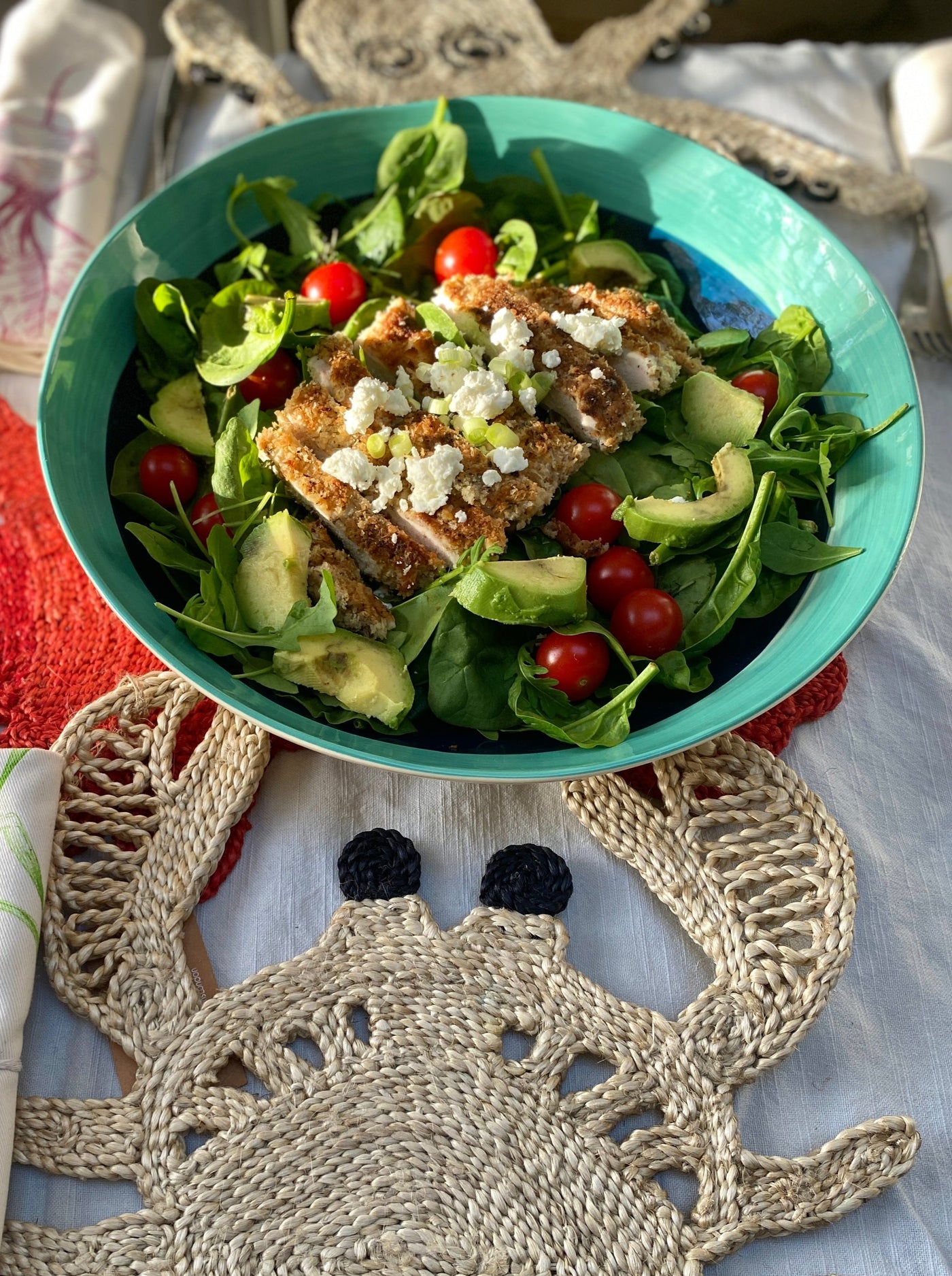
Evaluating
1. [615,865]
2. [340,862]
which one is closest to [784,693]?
[615,865]

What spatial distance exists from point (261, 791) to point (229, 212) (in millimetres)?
1521

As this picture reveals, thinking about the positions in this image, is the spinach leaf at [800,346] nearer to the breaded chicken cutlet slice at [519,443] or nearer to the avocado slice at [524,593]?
the breaded chicken cutlet slice at [519,443]

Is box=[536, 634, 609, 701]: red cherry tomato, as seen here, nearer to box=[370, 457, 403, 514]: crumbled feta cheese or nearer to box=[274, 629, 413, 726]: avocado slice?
box=[274, 629, 413, 726]: avocado slice

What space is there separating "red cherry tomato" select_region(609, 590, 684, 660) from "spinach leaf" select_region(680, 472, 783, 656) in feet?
0.16

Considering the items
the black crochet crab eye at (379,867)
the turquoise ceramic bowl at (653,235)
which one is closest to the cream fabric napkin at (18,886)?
the turquoise ceramic bowl at (653,235)

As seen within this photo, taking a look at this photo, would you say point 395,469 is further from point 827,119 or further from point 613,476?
point 827,119

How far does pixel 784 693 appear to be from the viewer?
204 centimetres

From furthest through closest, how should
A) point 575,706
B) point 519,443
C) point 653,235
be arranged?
point 653,235 < point 519,443 < point 575,706

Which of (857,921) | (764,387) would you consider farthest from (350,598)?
(857,921)

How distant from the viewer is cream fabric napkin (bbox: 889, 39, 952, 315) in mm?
3127

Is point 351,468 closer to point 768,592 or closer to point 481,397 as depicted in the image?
point 481,397

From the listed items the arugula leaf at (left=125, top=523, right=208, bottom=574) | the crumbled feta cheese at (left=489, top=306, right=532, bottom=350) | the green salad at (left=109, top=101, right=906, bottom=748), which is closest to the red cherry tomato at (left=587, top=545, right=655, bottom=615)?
the green salad at (left=109, top=101, right=906, bottom=748)

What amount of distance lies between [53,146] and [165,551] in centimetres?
167

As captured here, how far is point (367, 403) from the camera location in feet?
7.84
